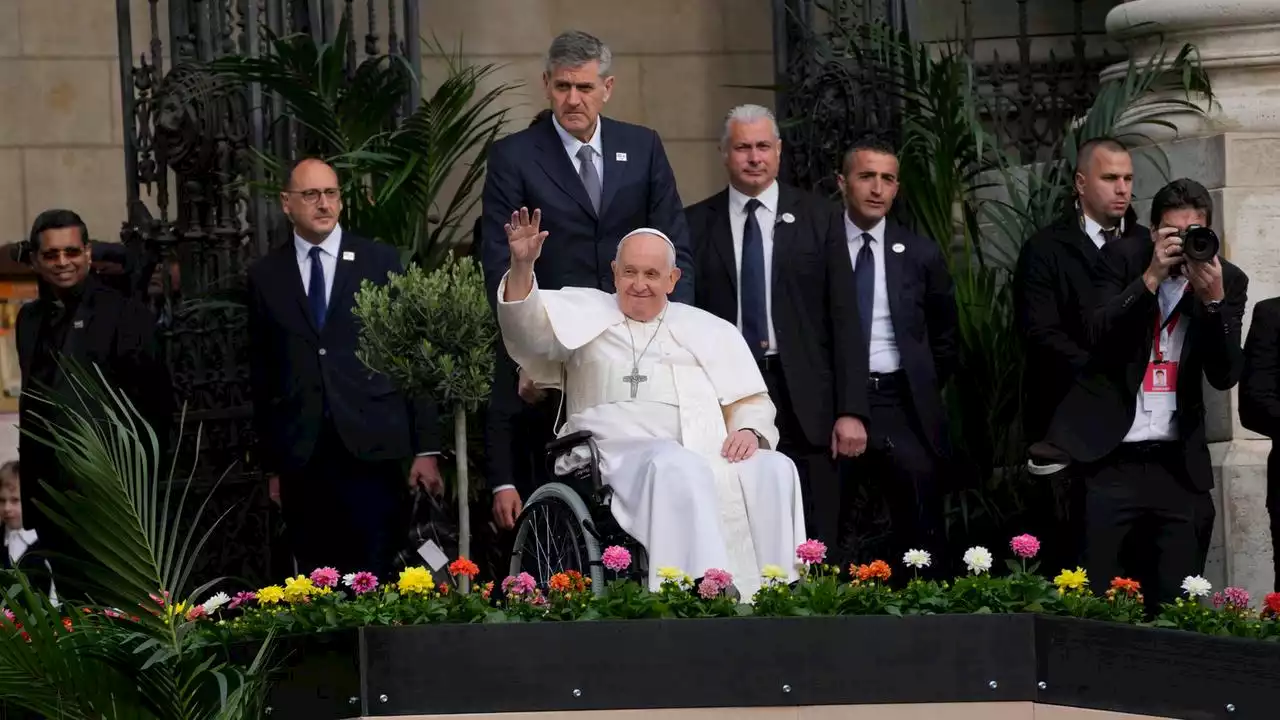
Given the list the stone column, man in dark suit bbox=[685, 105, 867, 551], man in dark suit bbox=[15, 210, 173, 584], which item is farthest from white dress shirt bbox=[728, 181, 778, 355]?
man in dark suit bbox=[15, 210, 173, 584]

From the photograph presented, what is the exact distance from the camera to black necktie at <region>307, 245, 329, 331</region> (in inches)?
386

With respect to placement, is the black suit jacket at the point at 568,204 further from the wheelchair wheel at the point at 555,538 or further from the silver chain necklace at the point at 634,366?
the wheelchair wheel at the point at 555,538

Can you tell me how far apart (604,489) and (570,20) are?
21.5 ft

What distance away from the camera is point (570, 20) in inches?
566

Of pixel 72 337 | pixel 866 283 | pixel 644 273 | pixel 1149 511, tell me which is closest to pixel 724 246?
pixel 866 283

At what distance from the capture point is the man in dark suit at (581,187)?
9.04m

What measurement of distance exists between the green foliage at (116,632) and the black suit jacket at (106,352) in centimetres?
273

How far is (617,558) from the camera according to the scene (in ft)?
24.6

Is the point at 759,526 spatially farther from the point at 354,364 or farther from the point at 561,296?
the point at 354,364

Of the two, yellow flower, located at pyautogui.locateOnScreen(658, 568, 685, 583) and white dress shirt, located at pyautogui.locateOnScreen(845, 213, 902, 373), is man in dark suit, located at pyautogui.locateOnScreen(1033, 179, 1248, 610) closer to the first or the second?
white dress shirt, located at pyautogui.locateOnScreen(845, 213, 902, 373)

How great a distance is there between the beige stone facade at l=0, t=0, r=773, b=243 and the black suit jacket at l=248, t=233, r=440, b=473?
4.18 m

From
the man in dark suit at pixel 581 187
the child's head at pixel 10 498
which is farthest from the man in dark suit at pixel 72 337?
the man in dark suit at pixel 581 187

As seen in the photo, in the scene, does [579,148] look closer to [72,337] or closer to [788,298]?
[788,298]

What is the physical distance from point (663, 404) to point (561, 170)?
1.06 metres
